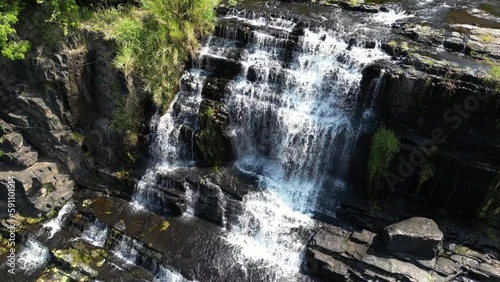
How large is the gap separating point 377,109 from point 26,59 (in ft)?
42.4

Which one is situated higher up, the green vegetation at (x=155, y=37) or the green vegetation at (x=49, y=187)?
the green vegetation at (x=155, y=37)

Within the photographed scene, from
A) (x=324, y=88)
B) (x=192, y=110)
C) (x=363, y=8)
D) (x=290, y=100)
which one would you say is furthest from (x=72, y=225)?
(x=363, y=8)

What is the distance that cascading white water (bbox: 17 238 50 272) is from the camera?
44.9ft

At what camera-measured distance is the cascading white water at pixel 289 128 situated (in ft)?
44.7

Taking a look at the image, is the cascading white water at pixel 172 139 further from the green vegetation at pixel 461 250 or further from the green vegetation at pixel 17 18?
the green vegetation at pixel 461 250

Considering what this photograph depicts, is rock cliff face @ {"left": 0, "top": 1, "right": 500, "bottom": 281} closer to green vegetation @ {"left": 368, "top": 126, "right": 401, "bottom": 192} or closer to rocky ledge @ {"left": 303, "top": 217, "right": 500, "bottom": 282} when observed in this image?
rocky ledge @ {"left": 303, "top": 217, "right": 500, "bottom": 282}

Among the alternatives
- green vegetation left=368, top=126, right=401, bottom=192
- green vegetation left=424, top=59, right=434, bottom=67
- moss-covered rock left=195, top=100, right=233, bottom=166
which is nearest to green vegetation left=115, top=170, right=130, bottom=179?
moss-covered rock left=195, top=100, right=233, bottom=166

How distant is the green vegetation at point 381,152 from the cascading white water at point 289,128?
80 cm

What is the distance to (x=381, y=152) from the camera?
13.0 m

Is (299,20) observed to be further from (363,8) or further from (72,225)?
(72,225)

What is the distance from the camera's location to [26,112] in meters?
15.2

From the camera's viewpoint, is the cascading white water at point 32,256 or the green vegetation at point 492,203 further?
the cascading white water at point 32,256

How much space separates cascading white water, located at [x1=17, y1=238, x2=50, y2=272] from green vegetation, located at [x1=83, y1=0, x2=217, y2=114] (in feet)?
19.2

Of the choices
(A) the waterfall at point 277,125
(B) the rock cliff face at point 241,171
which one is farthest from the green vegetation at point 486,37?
(A) the waterfall at point 277,125
